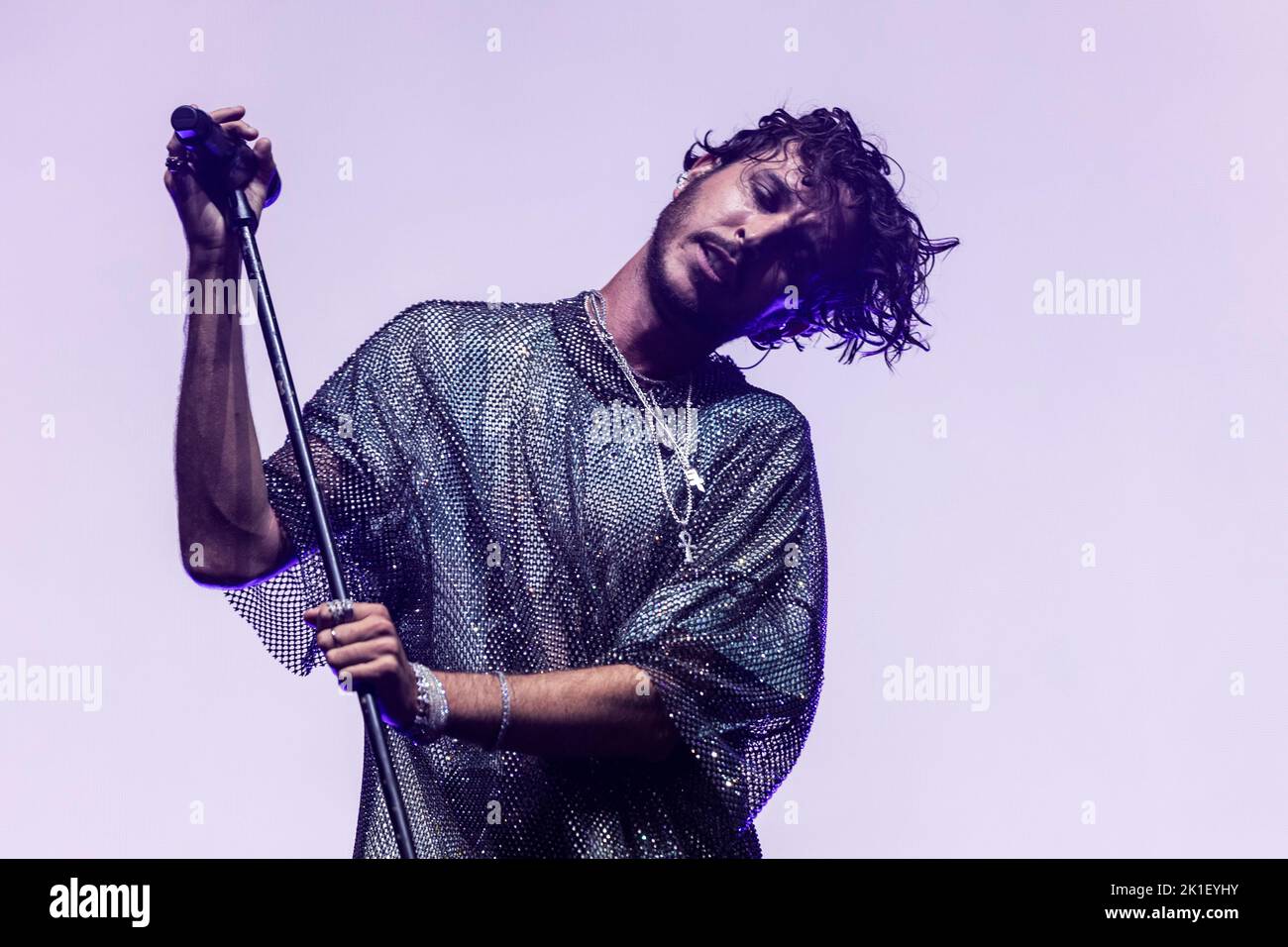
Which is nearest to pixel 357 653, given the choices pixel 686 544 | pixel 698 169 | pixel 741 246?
pixel 686 544

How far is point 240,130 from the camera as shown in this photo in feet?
5.28

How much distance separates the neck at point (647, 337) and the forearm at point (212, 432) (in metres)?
0.50

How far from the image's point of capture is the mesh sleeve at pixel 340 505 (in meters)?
1.77

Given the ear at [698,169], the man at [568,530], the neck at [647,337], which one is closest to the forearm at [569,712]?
the man at [568,530]

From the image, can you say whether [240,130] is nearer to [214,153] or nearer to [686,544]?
[214,153]

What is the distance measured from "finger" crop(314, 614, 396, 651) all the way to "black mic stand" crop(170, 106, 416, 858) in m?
0.03

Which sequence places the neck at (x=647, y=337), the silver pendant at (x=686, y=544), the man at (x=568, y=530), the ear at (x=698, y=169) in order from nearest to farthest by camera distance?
1. the man at (x=568, y=530)
2. the silver pendant at (x=686, y=544)
3. the neck at (x=647, y=337)
4. the ear at (x=698, y=169)

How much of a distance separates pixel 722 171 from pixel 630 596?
1.92ft

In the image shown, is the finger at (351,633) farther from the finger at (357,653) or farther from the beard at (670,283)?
the beard at (670,283)

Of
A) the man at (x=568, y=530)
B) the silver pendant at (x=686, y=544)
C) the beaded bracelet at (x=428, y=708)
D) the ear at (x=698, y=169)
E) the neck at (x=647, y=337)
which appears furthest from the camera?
the ear at (x=698, y=169)

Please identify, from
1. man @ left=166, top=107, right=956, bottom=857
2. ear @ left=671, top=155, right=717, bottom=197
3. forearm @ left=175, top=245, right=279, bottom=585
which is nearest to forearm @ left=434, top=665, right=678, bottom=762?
man @ left=166, top=107, right=956, bottom=857
